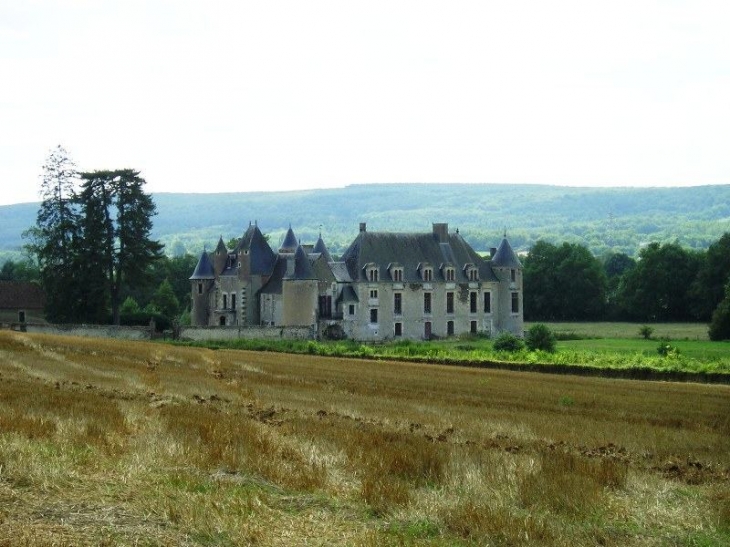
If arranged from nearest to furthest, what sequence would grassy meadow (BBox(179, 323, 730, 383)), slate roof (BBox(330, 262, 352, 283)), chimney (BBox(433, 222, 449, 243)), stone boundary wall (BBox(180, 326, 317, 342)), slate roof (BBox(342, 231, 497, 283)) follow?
grassy meadow (BBox(179, 323, 730, 383)) < stone boundary wall (BBox(180, 326, 317, 342)) < slate roof (BBox(330, 262, 352, 283)) < slate roof (BBox(342, 231, 497, 283)) < chimney (BBox(433, 222, 449, 243))

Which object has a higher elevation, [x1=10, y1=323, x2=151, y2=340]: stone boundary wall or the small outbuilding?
the small outbuilding

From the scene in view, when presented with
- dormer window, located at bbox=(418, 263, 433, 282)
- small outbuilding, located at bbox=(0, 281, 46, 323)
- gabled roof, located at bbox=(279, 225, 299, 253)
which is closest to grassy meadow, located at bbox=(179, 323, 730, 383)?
dormer window, located at bbox=(418, 263, 433, 282)

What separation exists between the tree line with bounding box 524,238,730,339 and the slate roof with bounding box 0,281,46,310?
149 feet

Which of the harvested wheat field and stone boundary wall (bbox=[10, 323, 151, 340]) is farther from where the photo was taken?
stone boundary wall (bbox=[10, 323, 151, 340])

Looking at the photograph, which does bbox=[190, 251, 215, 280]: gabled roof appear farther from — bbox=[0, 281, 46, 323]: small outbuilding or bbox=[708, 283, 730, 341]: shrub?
bbox=[708, 283, 730, 341]: shrub

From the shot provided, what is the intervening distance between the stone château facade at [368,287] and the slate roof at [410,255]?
0.23 ft

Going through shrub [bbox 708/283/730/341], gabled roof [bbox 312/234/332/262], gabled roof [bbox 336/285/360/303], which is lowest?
shrub [bbox 708/283/730/341]

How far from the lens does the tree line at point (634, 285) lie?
93.3 m

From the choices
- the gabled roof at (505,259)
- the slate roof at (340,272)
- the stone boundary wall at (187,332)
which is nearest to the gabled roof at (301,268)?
the stone boundary wall at (187,332)

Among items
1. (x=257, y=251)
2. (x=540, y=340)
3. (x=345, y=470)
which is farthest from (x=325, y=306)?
(x=345, y=470)

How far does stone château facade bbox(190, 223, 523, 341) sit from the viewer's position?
73.2 m

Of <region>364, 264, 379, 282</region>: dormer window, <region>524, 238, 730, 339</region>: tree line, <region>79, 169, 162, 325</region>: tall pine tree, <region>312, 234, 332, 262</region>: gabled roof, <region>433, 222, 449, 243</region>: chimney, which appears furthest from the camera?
<region>524, 238, 730, 339</region>: tree line

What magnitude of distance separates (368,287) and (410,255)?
467 centimetres

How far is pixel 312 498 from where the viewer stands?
467 inches
